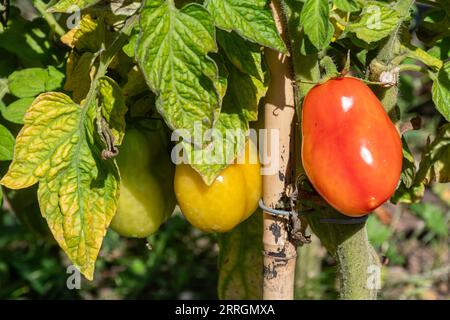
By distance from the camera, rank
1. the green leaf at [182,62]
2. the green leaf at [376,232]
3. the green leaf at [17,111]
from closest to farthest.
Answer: the green leaf at [182,62]
the green leaf at [17,111]
the green leaf at [376,232]

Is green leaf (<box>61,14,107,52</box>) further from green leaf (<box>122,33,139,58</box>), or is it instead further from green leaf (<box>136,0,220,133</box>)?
green leaf (<box>136,0,220,133</box>)

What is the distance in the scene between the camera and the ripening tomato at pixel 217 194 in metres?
1.07

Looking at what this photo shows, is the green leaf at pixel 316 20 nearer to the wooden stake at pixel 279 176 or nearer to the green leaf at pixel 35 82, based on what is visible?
the wooden stake at pixel 279 176

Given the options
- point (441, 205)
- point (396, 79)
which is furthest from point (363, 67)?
point (441, 205)

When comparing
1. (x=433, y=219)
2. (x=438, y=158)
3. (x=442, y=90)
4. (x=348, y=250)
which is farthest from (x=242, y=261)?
(x=433, y=219)

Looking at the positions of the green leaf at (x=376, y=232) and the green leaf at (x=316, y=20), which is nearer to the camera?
the green leaf at (x=316, y=20)

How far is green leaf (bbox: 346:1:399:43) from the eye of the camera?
1.01 meters

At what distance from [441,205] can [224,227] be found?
1.70 metres

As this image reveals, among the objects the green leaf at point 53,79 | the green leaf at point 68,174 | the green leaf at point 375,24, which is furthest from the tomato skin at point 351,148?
the green leaf at point 53,79

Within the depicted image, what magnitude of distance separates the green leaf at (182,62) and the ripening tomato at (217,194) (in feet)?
0.52

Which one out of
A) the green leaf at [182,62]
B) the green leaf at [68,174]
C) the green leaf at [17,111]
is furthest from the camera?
the green leaf at [17,111]

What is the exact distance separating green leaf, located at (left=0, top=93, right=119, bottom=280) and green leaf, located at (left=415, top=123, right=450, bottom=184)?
525mm

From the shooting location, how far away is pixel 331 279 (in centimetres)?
219

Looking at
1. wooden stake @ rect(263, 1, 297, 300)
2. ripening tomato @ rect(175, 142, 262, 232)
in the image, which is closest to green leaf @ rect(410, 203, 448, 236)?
wooden stake @ rect(263, 1, 297, 300)
